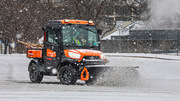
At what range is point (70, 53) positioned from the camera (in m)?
14.7

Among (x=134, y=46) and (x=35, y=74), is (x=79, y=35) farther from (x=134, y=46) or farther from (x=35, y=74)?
(x=134, y=46)

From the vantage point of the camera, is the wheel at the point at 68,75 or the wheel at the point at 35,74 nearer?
the wheel at the point at 68,75

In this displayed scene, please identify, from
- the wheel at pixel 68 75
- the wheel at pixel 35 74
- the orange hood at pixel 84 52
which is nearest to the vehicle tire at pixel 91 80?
the wheel at pixel 68 75

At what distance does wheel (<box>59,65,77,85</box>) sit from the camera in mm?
14320

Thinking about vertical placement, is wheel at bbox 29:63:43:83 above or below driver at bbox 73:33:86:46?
below

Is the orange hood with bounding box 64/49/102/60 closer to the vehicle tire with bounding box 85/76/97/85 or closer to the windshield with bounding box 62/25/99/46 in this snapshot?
the windshield with bounding box 62/25/99/46

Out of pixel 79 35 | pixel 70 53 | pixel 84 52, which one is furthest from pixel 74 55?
pixel 79 35

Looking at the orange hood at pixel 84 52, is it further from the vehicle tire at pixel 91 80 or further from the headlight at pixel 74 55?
the vehicle tire at pixel 91 80

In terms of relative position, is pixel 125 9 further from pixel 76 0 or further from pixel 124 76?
pixel 124 76

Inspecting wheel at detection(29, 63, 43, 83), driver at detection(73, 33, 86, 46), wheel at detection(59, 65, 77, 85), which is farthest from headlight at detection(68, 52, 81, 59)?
wheel at detection(29, 63, 43, 83)

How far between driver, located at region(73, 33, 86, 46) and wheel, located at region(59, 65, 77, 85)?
42.4 inches

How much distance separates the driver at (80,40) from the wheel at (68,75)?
3.53 feet

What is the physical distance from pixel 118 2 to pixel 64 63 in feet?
82.9

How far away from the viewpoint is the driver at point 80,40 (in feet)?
49.7
